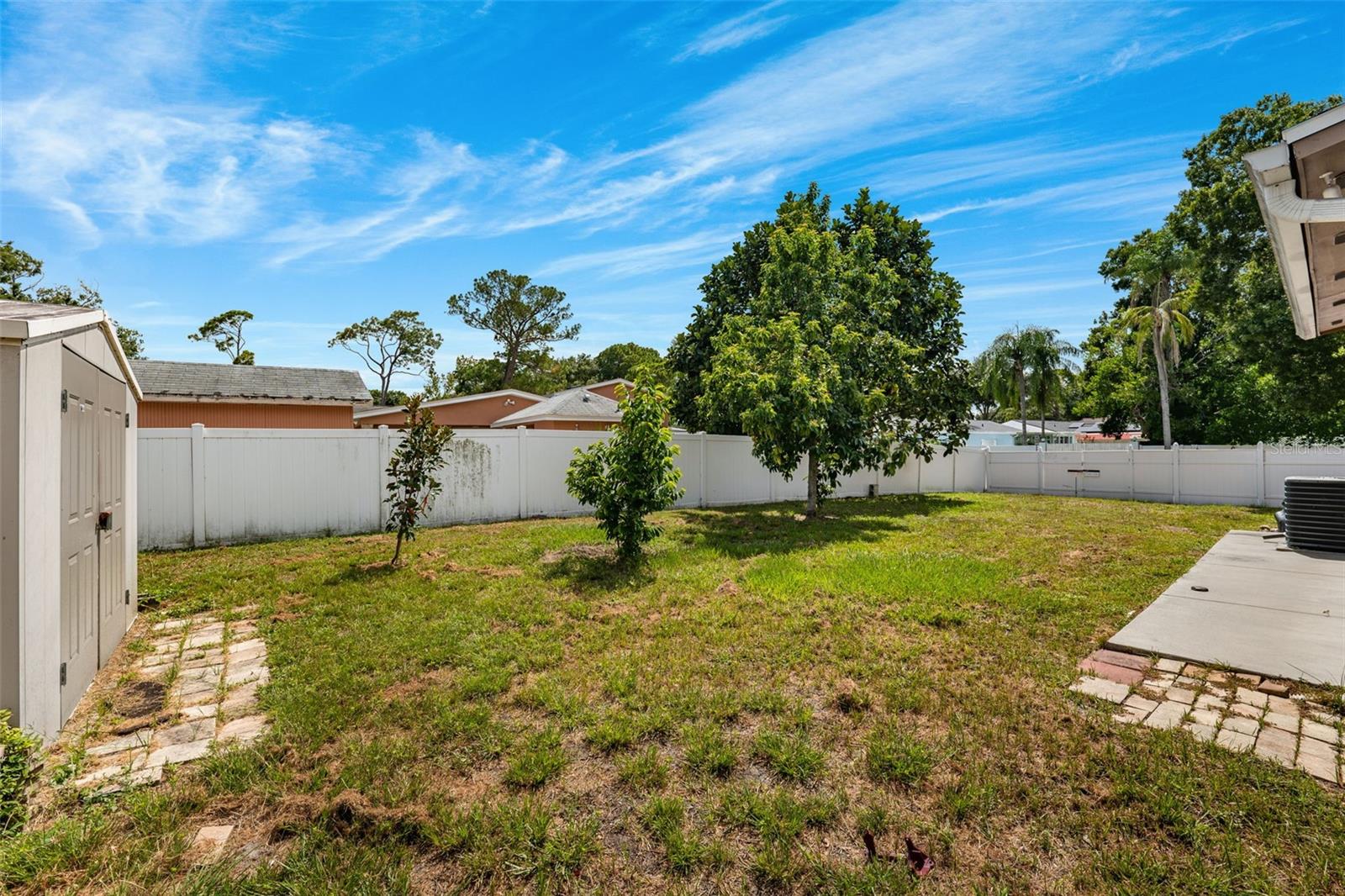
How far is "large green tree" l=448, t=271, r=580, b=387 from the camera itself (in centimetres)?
3428

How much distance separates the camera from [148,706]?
10.9 feet

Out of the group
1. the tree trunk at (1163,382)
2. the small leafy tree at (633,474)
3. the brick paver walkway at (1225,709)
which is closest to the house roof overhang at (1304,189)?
the brick paver walkway at (1225,709)

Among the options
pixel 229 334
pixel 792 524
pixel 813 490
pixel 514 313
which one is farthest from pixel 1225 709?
pixel 229 334

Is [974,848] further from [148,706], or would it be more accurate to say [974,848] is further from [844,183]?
[844,183]

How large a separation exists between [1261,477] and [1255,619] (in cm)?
1274

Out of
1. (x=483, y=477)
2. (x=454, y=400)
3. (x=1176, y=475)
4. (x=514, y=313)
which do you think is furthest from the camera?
(x=514, y=313)

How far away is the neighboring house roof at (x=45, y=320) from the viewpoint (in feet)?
7.93

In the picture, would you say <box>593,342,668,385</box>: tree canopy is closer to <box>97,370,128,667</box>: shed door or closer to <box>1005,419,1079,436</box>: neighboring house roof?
<box>1005,419,1079,436</box>: neighboring house roof

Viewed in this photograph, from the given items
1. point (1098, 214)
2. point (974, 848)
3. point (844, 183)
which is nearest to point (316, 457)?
point (974, 848)

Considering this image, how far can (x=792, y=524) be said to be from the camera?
10281 millimetres

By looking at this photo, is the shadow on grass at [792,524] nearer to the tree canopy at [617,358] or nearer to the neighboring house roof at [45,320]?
the neighboring house roof at [45,320]

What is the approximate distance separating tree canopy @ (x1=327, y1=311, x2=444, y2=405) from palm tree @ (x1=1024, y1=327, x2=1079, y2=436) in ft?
110

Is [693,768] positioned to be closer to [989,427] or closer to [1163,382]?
[1163,382]

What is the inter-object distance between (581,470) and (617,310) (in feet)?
59.3
